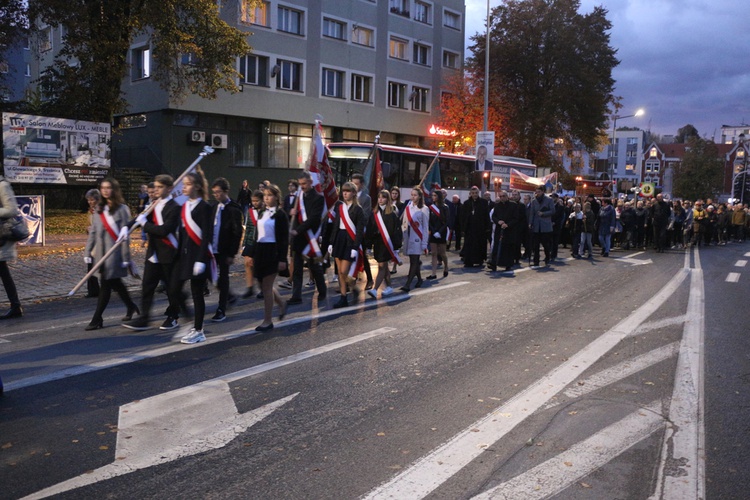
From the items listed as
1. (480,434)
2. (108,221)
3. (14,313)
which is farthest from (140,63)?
(480,434)

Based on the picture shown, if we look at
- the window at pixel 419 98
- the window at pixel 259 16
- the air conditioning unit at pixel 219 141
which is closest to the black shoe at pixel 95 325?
the air conditioning unit at pixel 219 141

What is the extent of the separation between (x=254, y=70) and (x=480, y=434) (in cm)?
3021

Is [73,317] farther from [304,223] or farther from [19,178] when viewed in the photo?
[19,178]

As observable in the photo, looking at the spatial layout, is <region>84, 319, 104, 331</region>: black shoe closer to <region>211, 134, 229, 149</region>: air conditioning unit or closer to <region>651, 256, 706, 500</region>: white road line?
<region>651, 256, 706, 500</region>: white road line

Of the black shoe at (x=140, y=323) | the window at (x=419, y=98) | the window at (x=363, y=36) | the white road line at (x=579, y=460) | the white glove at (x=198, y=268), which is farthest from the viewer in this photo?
the window at (x=419, y=98)

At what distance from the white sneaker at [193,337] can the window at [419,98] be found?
35241 millimetres

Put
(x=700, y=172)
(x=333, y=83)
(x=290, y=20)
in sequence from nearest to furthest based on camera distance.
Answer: (x=290, y=20)
(x=333, y=83)
(x=700, y=172)

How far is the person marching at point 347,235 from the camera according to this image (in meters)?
10.1

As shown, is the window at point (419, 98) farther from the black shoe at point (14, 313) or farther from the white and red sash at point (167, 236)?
the white and red sash at point (167, 236)

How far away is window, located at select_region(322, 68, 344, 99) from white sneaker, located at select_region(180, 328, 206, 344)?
97.5 feet

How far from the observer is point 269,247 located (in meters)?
8.12

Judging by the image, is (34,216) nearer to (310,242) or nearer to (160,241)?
(310,242)

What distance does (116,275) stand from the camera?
8148mm

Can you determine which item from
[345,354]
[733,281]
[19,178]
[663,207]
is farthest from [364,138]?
A: [345,354]
